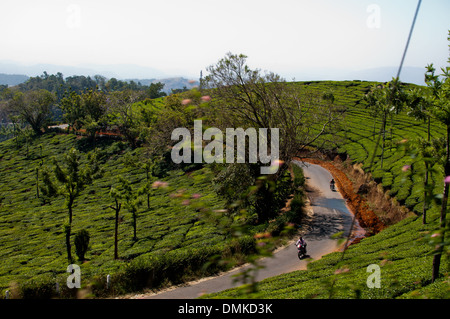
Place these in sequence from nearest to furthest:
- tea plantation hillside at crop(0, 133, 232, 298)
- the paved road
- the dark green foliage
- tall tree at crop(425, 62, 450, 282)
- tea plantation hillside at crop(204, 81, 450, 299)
→ 1. tea plantation hillside at crop(204, 81, 450, 299)
2. tall tree at crop(425, 62, 450, 282)
3. the paved road
4. tea plantation hillside at crop(0, 133, 232, 298)
5. the dark green foliage

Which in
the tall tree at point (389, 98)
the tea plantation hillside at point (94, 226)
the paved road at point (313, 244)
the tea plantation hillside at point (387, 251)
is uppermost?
the tall tree at point (389, 98)

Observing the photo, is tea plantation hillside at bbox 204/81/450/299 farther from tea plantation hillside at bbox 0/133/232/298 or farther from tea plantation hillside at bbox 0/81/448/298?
tea plantation hillside at bbox 0/133/232/298

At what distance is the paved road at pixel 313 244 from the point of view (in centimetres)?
1266

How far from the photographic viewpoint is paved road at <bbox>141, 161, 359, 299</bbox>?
12.7 metres

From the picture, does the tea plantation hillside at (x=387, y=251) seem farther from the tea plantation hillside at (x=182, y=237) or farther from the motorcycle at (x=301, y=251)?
the motorcycle at (x=301, y=251)

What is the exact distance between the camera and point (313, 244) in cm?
1631

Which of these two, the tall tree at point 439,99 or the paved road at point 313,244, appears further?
the paved road at point 313,244

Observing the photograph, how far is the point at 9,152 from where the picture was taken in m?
52.9

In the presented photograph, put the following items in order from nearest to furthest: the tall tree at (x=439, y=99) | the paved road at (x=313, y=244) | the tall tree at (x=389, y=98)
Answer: the tall tree at (x=389, y=98)
the tall tree at (x=439, y=99)
the paved road at (x=313, y=244)

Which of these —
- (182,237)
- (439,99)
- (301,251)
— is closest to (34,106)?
(182,237)

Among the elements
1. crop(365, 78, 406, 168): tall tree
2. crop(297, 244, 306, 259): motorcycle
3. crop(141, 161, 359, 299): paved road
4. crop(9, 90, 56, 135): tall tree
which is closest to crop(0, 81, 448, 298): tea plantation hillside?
crop(365, 78, 406, 168): tall tree
